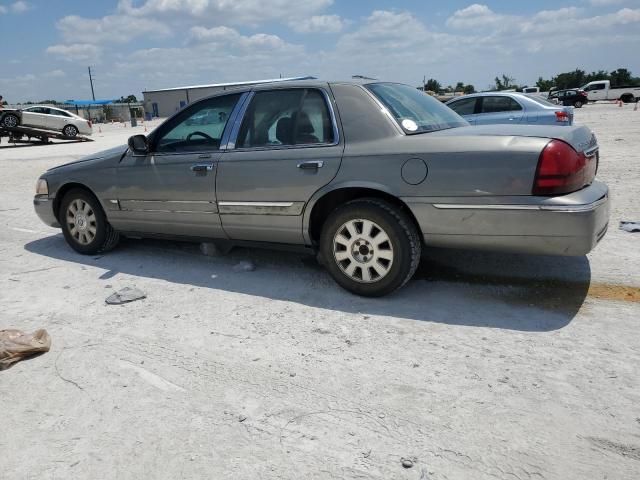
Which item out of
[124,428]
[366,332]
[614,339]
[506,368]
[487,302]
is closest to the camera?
[124,428]

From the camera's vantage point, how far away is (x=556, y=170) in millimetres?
3127

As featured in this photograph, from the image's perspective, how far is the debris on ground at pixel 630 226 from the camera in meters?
5.15

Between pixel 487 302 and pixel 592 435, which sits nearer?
pixel 592 435

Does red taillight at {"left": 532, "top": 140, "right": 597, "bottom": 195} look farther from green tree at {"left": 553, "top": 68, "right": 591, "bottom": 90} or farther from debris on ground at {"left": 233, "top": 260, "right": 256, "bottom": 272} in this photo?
green tree at {"left": 553, "top": 68, "right": 591, "bottom": 90}

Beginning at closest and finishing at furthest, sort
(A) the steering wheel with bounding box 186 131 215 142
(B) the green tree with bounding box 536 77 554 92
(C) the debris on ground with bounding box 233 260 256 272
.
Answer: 1. (A) the steering wheel with bounding box 186 131 215 142
2. (C) the debris on ground with bounding box 233 260 256 272
3. (B) the green tree with bounding box 536 77 554 92

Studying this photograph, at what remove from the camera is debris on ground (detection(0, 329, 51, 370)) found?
3145 millimetres

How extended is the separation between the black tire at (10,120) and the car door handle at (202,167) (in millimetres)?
23700

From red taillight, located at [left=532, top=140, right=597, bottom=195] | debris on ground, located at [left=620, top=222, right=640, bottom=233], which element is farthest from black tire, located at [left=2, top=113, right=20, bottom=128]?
red taillight, located at [left=532, top=140, right=597, bottom=195]

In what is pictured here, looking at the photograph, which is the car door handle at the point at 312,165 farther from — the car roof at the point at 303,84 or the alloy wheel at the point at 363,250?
the car roof at the point at 303,84

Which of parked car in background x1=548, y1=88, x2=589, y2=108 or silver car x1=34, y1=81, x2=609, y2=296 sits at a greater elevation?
parked car in background x1=548, y1=88, x2=589, y2=108

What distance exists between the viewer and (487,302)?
12.0ft

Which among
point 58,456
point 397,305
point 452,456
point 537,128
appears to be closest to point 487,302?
point 397,305

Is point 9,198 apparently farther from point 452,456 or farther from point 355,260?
point 452,456

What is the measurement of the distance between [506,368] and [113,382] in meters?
2.21
